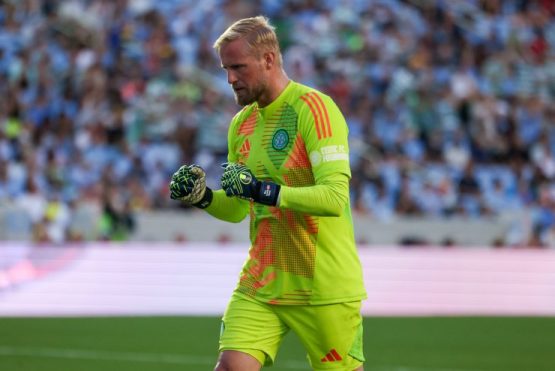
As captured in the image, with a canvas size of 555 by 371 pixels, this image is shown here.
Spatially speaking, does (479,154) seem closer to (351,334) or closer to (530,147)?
A: (530,147)

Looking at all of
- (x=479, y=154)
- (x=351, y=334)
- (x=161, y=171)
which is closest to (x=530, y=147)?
(x=479, y=154)

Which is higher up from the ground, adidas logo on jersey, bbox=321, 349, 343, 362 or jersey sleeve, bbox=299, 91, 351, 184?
jersey sleeve, bbox=299, 91, 351, 184

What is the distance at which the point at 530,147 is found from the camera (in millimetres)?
20516

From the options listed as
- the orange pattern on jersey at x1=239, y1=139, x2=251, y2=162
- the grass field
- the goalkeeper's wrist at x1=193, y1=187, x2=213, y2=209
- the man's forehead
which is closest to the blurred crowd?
the grass field

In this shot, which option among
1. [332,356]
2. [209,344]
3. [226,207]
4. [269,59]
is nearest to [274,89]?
[269,59]

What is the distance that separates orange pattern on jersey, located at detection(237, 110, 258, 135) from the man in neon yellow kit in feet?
0.18

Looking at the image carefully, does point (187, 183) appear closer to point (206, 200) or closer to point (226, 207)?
point (206, 200)

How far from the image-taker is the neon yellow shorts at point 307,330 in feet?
18.1

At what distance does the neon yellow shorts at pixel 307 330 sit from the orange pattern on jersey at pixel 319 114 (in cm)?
80

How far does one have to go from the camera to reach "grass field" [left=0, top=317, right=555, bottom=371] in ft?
34.6

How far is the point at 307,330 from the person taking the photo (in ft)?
18.3

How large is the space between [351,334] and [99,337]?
7.43 meters

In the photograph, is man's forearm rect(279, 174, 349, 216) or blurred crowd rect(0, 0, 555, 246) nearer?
man's forearm rect(279, 174, 349, 216)

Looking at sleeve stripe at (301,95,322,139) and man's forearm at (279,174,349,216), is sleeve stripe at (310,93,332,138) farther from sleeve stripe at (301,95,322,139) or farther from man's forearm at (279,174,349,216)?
man's forearm at (279,174,349,216)
